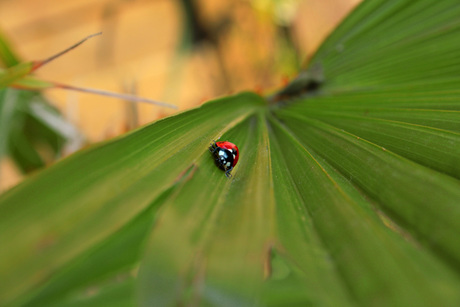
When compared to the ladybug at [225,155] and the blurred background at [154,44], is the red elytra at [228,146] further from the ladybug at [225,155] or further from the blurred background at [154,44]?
the blurred background at [154,44]

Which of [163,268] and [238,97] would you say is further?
[238,97]

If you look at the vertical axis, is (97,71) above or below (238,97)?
above

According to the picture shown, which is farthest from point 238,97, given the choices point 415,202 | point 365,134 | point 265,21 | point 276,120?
point 265,21

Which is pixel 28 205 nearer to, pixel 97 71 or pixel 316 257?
pixel 316 257

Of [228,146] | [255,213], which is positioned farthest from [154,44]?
[255,213]

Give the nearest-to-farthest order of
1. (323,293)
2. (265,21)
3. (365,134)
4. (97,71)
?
(323,293)
(365,134)
(265,21)
(97,71)

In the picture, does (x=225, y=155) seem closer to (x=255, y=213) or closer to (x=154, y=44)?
(x=255, y=213)

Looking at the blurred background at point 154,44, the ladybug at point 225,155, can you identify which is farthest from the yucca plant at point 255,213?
the blurred background at point 154,44

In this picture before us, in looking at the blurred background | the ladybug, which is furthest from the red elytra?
the blurred background
